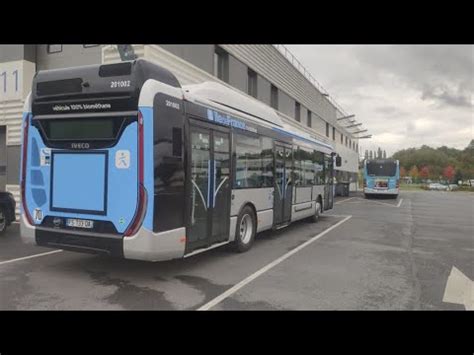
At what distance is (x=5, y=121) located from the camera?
13.8m

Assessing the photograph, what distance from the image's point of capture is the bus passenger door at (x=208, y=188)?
6.54 metres

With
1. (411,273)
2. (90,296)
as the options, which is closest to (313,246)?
(411,273)

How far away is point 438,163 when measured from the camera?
4508 inches

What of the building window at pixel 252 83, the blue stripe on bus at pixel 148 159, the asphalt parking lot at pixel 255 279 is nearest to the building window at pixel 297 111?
the building window at pixel 252 83

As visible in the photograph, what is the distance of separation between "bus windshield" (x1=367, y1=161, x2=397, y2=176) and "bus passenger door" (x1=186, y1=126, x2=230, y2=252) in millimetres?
27822

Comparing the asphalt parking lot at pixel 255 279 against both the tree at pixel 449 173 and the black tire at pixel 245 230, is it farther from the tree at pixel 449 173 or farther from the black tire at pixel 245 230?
the tree at pixel 449 173

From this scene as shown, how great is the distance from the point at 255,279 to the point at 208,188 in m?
1.74

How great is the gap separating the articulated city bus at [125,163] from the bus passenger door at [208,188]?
0.06ft

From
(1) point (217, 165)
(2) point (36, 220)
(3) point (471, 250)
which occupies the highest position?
(1) point (217, 165)

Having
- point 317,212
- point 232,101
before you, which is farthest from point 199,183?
point 317,212
